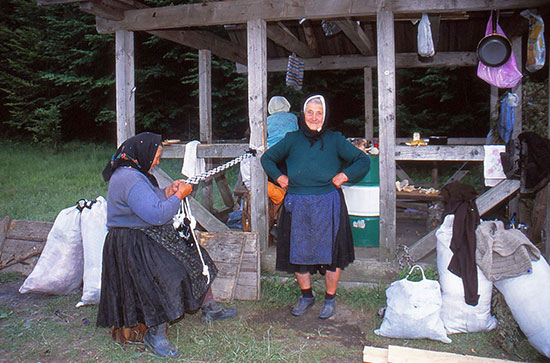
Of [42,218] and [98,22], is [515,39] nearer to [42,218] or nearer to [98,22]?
[98,22]

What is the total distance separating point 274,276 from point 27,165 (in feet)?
38.4

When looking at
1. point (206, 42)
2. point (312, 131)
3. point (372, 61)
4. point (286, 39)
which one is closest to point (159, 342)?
point (312, 131)

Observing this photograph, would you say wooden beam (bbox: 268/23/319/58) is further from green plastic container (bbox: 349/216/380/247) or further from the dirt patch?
the dirt patch

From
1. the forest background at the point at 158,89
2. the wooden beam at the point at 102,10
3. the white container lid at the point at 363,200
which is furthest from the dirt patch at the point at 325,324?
the forest background at the point at 158,89

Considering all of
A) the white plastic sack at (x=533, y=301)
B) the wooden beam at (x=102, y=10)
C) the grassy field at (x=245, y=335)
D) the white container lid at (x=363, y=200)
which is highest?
the wooden beam at (x=102, y=10)

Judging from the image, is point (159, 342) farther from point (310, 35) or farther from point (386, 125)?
point (310, 35)

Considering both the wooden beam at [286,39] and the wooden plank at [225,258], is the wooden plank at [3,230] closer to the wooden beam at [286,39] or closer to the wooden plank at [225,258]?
the wooden plank at [225,258]

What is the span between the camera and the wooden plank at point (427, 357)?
130 inches

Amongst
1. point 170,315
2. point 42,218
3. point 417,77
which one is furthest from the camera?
point 417,77

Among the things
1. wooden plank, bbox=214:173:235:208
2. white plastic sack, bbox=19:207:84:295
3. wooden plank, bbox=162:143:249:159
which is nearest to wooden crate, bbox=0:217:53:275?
white plastic sack, bbox=19:207:84:295

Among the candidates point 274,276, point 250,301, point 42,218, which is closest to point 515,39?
point 274,276

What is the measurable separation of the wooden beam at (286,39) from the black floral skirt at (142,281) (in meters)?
3.63

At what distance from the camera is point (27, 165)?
556 inches

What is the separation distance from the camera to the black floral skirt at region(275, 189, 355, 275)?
13.6 ft
